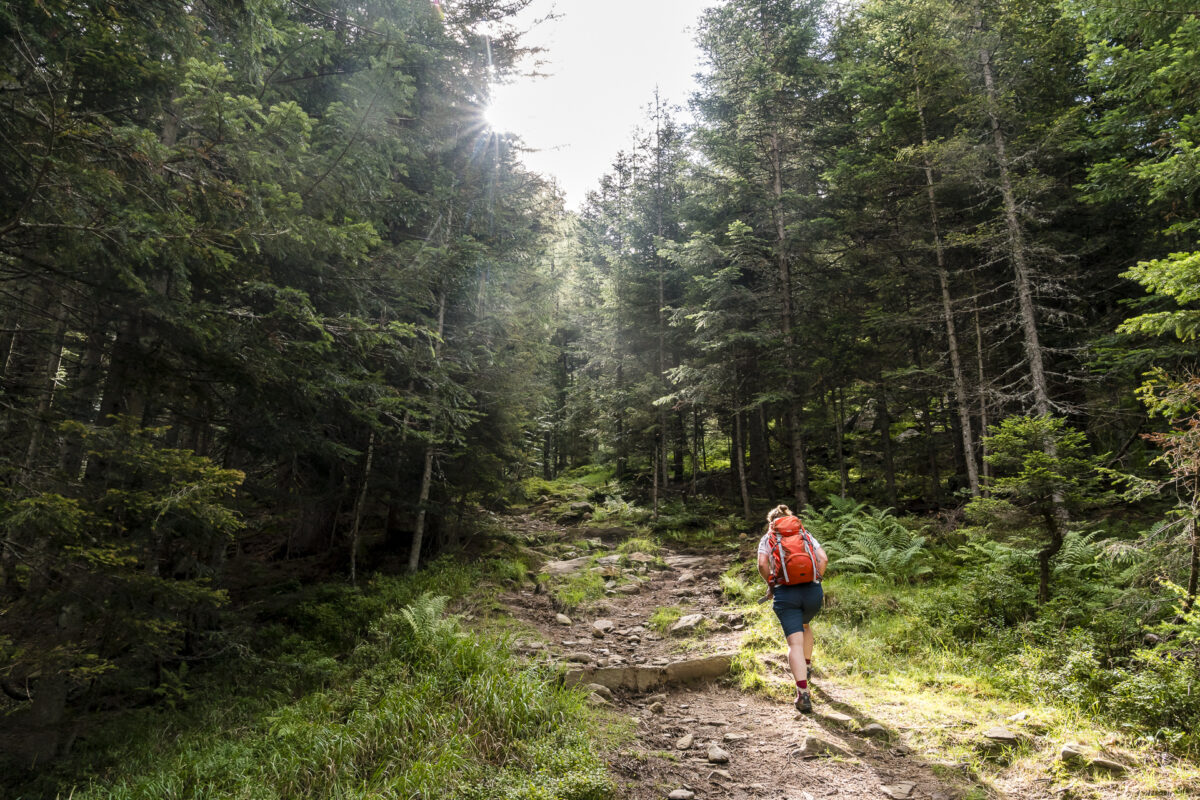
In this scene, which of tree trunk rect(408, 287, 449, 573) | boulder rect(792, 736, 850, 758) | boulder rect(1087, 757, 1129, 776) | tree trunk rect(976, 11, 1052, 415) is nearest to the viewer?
boulder rect(1087, 757, 1129, 776)

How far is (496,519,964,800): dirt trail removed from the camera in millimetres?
4309

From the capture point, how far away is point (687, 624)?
8.69 meters

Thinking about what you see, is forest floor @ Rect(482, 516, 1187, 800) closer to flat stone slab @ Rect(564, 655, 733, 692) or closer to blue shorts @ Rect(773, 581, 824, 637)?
flat stone slab @ Rect(564, 655, 733, 692)

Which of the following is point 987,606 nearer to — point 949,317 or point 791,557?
point 791,557

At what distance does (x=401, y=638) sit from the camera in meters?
6.91

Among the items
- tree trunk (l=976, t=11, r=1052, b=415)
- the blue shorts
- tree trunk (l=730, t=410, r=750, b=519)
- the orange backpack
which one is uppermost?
tree trunk (l=976, t=11, r=1052, b=415)

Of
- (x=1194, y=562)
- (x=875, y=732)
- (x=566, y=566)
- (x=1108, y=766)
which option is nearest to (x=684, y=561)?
(x=566, y=566)

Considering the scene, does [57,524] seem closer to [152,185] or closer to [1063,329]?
[152,185]

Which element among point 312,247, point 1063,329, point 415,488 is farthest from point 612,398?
point 312,247

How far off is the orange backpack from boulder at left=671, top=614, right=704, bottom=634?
293cm

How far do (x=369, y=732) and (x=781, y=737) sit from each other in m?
3.93

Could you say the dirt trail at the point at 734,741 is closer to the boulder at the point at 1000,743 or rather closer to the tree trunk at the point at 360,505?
the boulder at the point at 1000,743

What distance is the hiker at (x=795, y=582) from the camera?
5883 mm

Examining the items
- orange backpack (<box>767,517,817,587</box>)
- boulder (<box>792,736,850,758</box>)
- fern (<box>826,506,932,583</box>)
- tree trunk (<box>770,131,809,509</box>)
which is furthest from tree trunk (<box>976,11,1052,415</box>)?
boulder (<box>792,736,850,758</box>)
